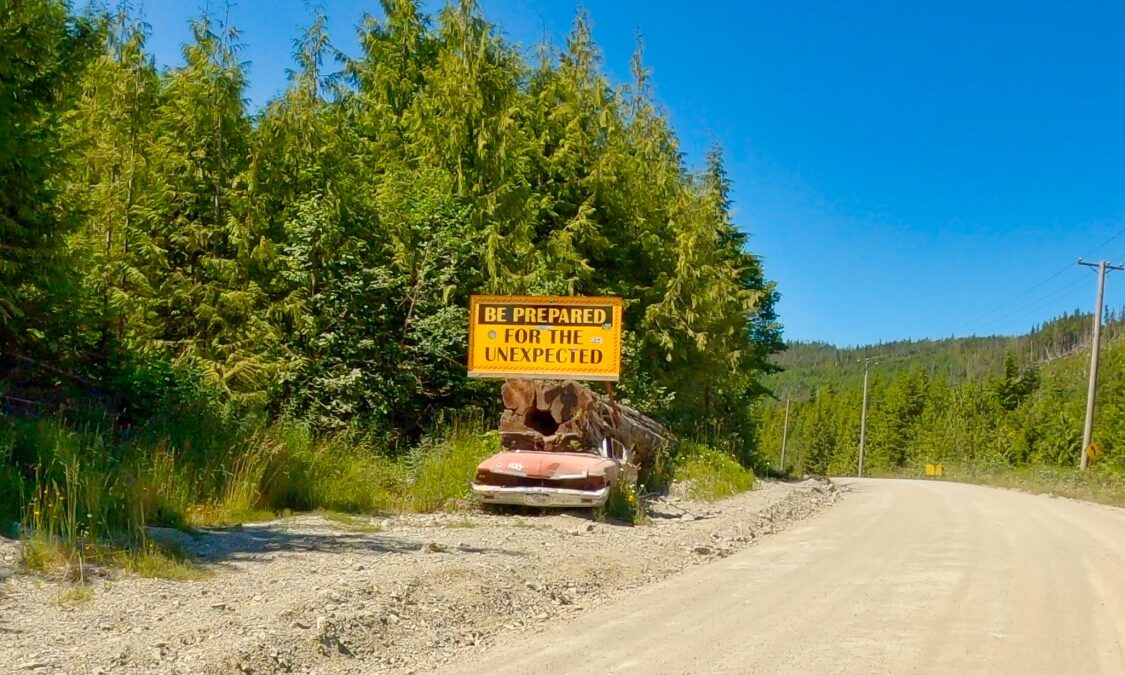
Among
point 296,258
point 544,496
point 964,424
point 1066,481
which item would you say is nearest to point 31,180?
point 296,258

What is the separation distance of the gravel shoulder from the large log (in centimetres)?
293

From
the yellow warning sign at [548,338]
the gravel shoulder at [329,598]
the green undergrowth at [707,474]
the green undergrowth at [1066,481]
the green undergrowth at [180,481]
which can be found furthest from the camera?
the green undergrowth at [1066,481]

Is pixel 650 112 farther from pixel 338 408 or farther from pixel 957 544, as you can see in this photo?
pixel 957 544

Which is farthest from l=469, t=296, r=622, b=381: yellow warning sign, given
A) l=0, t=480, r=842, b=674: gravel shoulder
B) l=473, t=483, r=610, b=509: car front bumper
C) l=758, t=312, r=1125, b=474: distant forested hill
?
l=758, t=312, r=1125, b=474: distant forested hill

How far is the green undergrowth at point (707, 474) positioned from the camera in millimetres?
18734

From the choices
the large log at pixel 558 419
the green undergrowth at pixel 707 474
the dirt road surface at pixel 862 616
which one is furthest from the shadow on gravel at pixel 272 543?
the green undergrowth at pixel 707 474

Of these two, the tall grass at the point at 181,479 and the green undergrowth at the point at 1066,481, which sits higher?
the tall grass at the point at 181,479

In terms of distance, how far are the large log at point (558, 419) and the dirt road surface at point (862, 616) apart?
3.36 meters

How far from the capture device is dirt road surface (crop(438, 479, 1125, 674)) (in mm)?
6137

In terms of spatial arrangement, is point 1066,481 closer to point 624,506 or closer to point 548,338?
point 624,506

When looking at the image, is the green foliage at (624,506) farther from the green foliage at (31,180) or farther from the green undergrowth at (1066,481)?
the green undergrowth at (1066,481)

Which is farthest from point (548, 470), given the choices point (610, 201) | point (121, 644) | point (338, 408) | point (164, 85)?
point (610, 201)

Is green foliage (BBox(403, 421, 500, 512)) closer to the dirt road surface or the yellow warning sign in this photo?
the yellow warning sign

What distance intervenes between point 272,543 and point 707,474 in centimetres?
1257
